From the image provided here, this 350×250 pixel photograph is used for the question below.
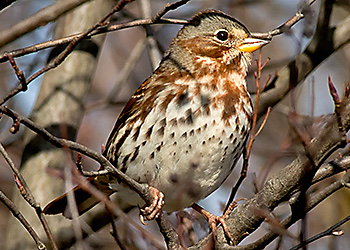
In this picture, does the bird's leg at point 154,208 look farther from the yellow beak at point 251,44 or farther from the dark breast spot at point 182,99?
the yellow beak at point 251,44

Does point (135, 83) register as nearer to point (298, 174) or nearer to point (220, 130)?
point (220, 130)

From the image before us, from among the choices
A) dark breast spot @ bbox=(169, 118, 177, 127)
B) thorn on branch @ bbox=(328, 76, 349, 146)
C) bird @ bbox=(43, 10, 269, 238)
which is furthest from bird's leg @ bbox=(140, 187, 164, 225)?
thorn on branch @ bbox=(328, 76, 349, 146)

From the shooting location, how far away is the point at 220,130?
4645 millimetres

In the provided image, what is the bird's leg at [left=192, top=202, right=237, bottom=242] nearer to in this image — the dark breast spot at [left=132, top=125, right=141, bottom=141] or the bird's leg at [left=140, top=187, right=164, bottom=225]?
the bird's leg at [left=140, top=187, right=164, bottom=225]

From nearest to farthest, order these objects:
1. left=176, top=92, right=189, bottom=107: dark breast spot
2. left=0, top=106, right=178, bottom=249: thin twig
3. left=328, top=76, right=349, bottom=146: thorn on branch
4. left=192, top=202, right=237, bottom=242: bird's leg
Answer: left=328, top=76, right=349, bottom=146: thorn on branch → left=0, top=106, right=178, bottom=249: thin twig → left=192, top=202, right=237, bottom=242: bird's leg → left=176, top=92, right=189, bottom=107: dark breast spot

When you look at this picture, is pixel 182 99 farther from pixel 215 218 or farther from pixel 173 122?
pixel 215 218

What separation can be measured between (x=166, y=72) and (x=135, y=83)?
9.05 feet

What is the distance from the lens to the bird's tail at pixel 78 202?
5.21 metres

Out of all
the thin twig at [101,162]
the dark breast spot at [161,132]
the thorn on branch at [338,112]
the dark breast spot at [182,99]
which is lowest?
the thorn on branch at [338,112]

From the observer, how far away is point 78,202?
5609mm

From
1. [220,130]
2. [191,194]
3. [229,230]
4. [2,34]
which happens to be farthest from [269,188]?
[2,34]

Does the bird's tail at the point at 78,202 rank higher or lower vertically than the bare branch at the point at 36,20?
lower

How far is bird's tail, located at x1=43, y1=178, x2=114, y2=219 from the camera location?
17.1 ft

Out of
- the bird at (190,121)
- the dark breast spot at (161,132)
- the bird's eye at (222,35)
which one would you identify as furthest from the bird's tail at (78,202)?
the bird's eye at (222,35)
